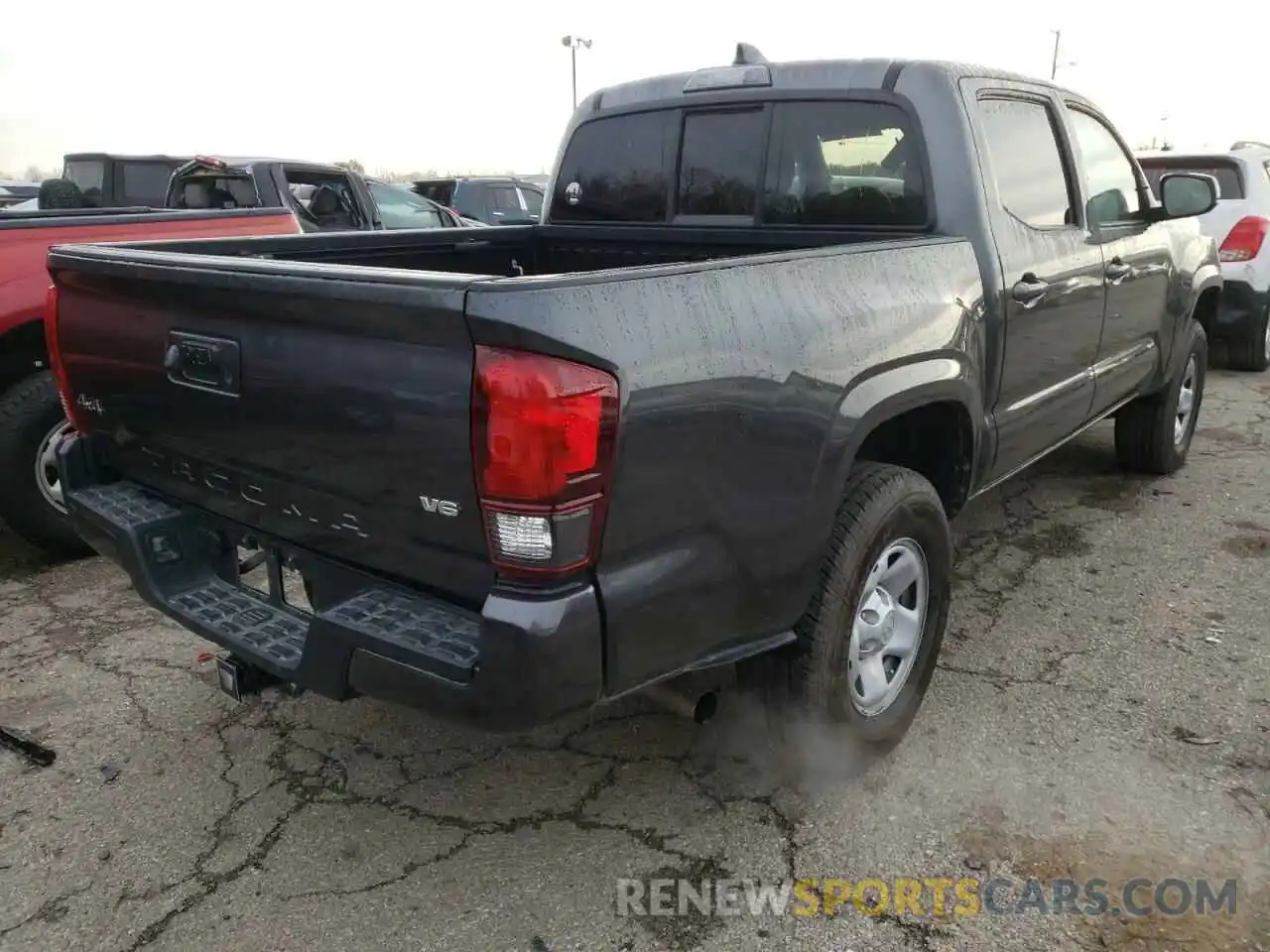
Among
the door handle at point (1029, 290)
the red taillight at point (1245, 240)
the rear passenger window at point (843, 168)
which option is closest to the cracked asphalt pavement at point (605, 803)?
the door handle at point (1029, 290)

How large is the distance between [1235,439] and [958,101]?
13.9 ft

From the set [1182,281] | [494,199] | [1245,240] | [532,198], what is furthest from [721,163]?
[532,198]

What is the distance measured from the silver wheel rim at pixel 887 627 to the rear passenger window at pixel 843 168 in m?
1.16

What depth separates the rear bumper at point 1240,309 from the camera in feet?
26.6

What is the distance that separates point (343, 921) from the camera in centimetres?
238

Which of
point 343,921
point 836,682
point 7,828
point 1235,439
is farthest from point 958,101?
point 1235,439

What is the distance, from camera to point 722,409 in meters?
2.17

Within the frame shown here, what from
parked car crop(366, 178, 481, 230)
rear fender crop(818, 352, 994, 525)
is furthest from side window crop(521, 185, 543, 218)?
rear fender crop(818, 352, 994, 525)

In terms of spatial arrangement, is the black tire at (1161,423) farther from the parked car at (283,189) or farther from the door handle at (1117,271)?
the parked car at (283,189)

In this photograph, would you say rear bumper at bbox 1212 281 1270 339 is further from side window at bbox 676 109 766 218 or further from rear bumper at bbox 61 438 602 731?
rear bumper at bbox 61 438 602 731

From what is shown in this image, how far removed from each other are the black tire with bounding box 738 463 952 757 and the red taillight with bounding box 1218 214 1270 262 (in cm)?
657

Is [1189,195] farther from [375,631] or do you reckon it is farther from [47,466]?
[47,466]

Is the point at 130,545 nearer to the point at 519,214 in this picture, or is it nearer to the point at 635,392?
the point at 635,392

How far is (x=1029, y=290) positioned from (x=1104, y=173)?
129 centimetres
